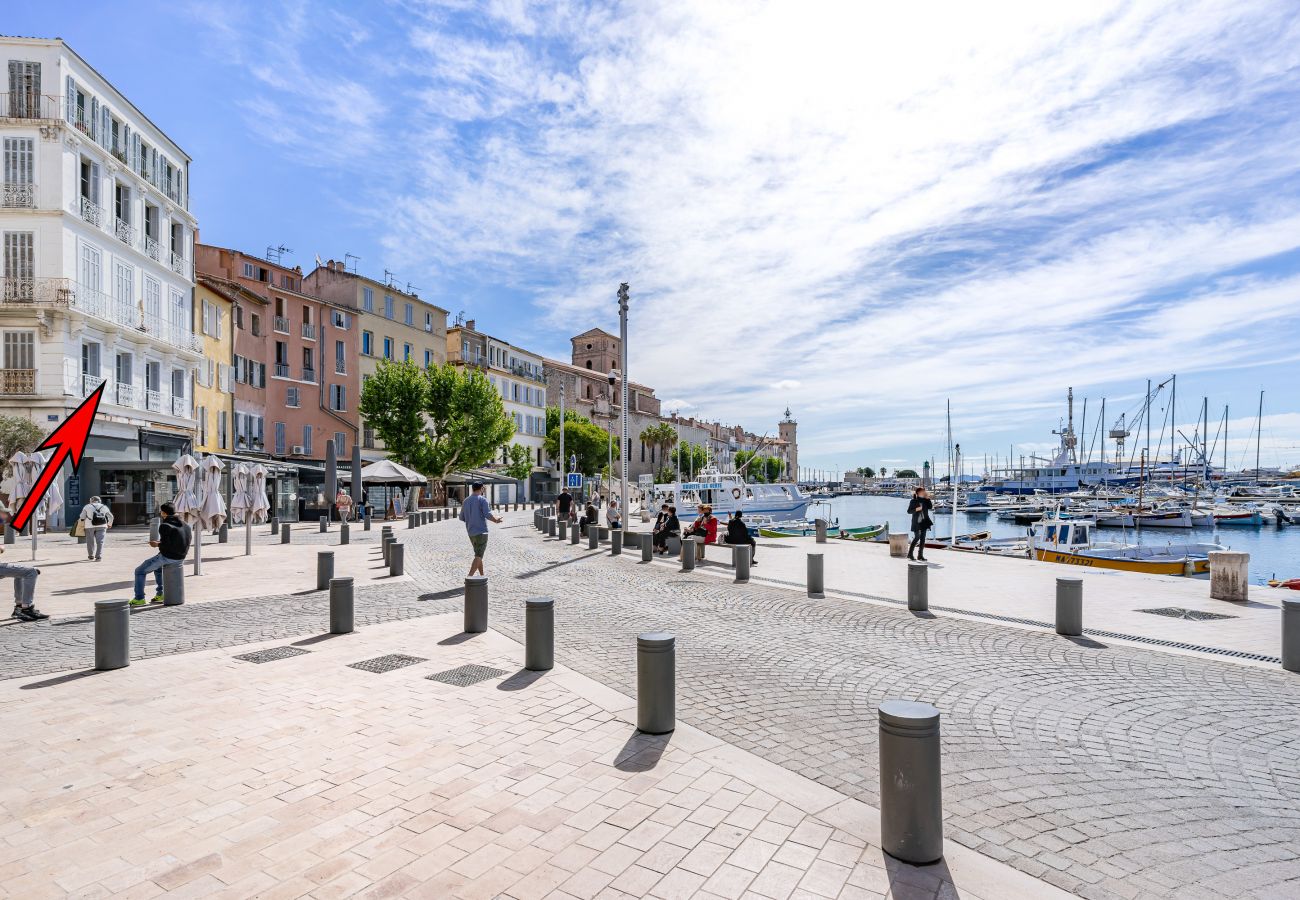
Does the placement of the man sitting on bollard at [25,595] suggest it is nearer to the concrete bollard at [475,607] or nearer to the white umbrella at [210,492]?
the white umbrella at [210,492]

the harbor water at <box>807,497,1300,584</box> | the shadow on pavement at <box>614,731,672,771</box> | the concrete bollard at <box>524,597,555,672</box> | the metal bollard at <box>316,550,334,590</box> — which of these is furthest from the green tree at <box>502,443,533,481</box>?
the shadow on pavement at <box>614,731,672,771</box>

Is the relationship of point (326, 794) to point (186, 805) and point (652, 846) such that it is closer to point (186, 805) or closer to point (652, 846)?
point (186, 805)

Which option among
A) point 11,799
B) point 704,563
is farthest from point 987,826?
point 704,563

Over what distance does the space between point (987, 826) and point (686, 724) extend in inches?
89.5

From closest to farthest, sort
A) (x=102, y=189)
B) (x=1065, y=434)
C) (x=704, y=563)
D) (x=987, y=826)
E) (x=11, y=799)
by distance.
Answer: (x=987, y=826), (x=11, y=799), (x=704, y=563), (x=102, y=189), (x=1065, y=434)

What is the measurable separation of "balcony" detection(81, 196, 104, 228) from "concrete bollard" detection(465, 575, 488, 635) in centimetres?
2539

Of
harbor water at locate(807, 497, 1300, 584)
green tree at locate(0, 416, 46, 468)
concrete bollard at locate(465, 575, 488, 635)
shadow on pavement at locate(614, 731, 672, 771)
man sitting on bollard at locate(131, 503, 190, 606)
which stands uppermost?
green tree at locate(0, 416, 46, 468)

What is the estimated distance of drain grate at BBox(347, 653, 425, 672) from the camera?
7.25 meters

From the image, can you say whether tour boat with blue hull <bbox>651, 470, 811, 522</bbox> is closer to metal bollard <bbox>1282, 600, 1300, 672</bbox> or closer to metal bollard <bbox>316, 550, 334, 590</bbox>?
metal bollard <bbox>316, 550, 334, 590</bbox>

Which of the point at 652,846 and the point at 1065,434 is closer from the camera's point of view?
the point at 652,846

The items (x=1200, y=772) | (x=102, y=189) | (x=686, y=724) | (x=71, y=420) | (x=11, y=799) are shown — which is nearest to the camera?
(x=11, y=799)

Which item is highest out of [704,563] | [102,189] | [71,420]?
[102,189]

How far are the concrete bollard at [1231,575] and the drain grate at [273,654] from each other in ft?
43.3

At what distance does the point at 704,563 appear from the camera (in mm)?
16609
